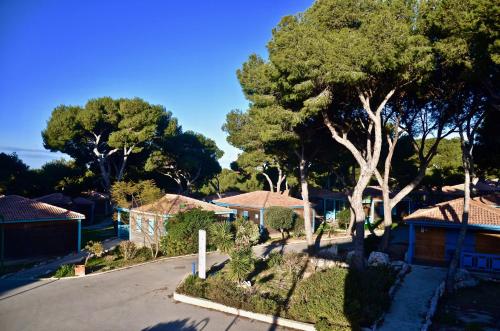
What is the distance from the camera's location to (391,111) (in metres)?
20.6

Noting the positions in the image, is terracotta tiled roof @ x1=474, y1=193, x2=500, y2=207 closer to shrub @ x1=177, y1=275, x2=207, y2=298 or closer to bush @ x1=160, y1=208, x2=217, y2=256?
bush @ x1=160, y1=208, x2=217, y2=256

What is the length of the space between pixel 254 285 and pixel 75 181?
33.3 m

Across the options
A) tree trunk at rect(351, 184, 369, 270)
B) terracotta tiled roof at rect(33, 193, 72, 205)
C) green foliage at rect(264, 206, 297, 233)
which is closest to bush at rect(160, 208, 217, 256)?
green foliage at rect(264, 206, 297, 233)

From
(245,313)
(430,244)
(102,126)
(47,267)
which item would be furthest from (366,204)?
(47,267)

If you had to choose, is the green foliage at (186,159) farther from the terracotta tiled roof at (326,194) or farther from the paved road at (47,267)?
the paved road at (47,267)

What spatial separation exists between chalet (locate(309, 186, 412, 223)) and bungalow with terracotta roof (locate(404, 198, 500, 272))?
16401mm

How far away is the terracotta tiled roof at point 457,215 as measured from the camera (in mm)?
17797

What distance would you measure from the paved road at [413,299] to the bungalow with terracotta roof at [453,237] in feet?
4.59

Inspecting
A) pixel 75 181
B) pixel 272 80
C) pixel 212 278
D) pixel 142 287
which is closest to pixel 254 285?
pixel 212 278

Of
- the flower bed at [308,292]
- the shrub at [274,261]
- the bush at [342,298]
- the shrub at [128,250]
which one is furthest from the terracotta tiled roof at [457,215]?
the shrub at [128,250]

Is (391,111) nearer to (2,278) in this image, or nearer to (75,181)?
(2,278)

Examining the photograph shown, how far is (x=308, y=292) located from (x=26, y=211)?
1797 cm

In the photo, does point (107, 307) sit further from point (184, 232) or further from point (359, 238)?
point (359, 238)

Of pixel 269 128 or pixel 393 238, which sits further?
pixel 393 238
